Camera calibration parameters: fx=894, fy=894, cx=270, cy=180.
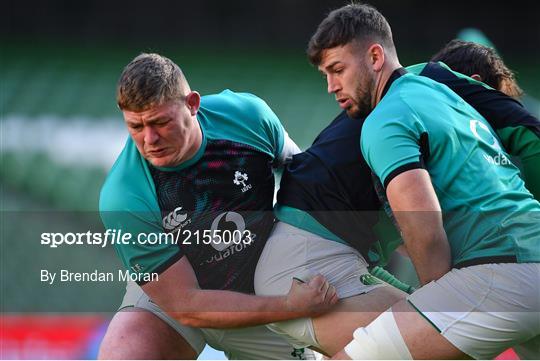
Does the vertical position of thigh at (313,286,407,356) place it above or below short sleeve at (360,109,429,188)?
below

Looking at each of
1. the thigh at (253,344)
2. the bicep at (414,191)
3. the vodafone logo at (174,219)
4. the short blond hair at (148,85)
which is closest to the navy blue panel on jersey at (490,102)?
the bicep at (414,191)

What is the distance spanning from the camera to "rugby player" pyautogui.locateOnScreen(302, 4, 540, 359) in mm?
2463

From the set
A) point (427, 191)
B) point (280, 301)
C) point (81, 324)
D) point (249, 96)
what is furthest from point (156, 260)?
point (81, 324)

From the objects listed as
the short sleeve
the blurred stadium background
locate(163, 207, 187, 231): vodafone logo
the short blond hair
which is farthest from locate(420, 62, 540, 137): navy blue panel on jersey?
the blurred stadium background

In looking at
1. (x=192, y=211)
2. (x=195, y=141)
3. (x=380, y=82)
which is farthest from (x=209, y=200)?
(x=380, y=82)

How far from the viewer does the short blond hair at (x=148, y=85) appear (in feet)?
9.21

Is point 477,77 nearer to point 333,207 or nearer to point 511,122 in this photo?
point 511,122

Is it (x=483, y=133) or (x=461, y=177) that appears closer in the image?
(x=461, y=177)

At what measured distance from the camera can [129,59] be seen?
7.91 metres

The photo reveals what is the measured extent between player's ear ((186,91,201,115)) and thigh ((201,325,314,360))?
0.79 meters

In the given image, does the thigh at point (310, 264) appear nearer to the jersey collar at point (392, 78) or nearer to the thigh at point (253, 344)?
the thigh at point (253, 344)

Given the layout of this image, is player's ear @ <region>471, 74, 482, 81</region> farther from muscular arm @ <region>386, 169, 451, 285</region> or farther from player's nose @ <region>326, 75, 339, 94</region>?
muscular arm @ <region>386, 169, 451, 285</region>

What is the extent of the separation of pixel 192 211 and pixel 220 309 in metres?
0.34

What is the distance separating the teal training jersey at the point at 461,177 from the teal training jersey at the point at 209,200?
0.58 m
